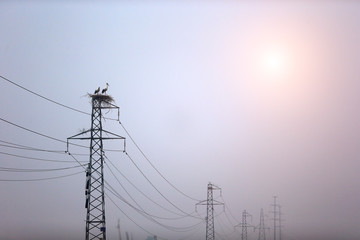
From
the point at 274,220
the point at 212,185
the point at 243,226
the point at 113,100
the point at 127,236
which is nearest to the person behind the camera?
the point at 113,100

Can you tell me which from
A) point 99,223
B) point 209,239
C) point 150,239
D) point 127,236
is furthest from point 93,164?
point 127,236

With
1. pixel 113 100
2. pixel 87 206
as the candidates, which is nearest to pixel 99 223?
pixel 87 206

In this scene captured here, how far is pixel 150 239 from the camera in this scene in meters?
117

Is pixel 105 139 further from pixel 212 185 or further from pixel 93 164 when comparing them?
pixel 212 185

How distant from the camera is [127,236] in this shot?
188 meters

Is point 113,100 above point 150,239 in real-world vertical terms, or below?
above

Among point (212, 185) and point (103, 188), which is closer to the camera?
point (103, 188)

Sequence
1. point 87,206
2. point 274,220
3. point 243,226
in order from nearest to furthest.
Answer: point 87,206
point 243,226
point 274,220

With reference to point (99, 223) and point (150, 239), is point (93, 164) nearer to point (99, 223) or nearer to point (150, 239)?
point (99, 223)

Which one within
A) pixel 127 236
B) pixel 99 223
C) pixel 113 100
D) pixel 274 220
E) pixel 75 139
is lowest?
pixel 127 236

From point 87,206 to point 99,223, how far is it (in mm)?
1585

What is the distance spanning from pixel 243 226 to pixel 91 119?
185ft

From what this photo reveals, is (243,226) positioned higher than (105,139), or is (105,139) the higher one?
(105,139)

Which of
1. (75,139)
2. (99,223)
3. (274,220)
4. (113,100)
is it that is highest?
(113,100)
